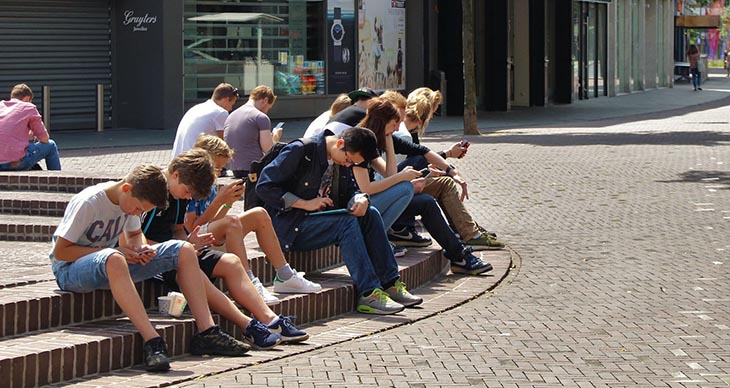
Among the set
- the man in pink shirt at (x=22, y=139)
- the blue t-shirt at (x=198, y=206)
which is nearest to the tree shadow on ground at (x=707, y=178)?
the man in pink shirt at (x=22, y=139)

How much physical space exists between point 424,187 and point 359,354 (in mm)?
3416

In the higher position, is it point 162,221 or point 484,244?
point 162,221

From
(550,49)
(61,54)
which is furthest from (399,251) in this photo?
(550,49)

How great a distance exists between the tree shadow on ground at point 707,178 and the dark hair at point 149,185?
10252 mm

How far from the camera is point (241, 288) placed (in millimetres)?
7176

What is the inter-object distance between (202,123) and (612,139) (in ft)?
40.4

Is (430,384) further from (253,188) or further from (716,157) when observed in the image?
(716,157)

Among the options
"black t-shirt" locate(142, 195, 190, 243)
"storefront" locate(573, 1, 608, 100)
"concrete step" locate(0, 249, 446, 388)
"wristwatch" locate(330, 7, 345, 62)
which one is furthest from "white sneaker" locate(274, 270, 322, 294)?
"storefront" locate(573, 1, 608, 100)

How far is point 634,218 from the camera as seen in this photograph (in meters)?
12.7

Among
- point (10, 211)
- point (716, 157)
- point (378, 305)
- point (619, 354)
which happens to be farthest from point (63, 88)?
point (619, 354)

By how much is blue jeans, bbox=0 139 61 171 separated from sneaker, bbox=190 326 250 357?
21.3 ft

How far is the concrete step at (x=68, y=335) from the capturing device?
5.91m

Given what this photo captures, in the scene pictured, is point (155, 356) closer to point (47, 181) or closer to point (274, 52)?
point (47, 181)

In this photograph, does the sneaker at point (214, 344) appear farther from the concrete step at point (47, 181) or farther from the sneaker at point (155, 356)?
the concrete step at point (47, 181)
